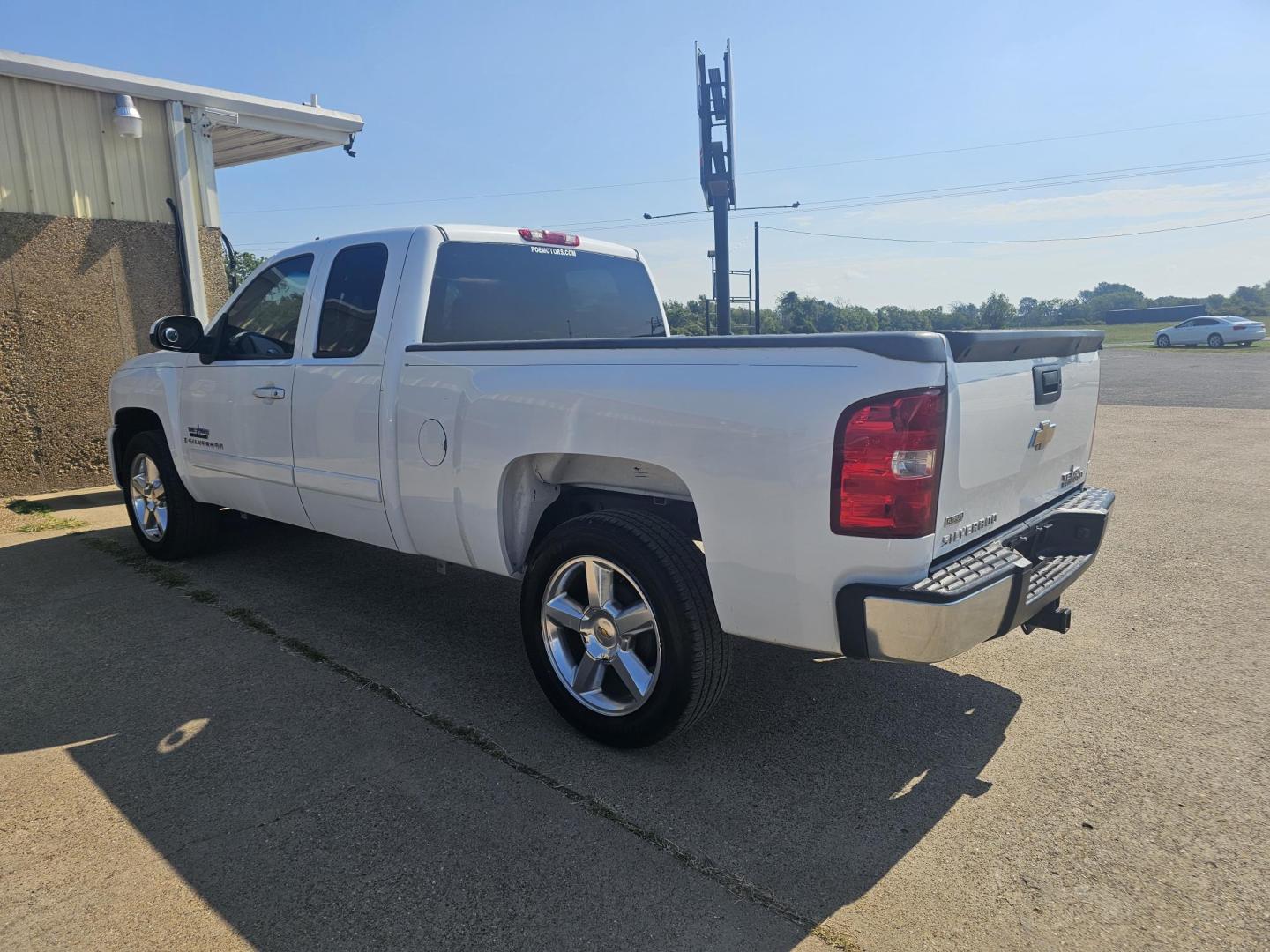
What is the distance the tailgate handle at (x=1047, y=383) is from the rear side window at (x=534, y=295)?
85.0 inches

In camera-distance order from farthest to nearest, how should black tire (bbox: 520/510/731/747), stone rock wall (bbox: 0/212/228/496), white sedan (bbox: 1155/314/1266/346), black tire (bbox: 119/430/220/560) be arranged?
white sedan (bbox: 1155/314/1266/346), stone rock wall (bbox: 0/212/228/496), black tire (bbox: 119/430/220/560), black tire (bbox: 520/510/731/747)

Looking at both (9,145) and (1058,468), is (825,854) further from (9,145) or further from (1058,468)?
(9,145)

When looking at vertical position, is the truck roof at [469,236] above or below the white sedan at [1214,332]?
above

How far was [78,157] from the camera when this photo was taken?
8508 millimetres

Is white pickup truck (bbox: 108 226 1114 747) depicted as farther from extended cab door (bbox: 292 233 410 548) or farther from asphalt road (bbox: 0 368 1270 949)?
asphalt road (bbox: 0 368 1270 949)

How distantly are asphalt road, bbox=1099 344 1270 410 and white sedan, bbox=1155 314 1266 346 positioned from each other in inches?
151

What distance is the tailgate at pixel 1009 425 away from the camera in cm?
271

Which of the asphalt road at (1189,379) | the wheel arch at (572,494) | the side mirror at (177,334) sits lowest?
the asphalt road at (1189,379)

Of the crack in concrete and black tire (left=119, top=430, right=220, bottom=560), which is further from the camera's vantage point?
black tire (left=119, top=430, right=220, bottom=560)

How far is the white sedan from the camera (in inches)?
1522

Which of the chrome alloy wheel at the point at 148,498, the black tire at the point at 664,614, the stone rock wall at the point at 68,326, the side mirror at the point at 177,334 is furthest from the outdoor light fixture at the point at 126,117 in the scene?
the black tire at the point at 664,614

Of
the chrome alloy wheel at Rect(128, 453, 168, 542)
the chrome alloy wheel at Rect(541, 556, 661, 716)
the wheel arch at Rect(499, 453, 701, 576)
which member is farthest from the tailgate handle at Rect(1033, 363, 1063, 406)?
the chrome alloy wheel at Rect(128, 453, 168, 542)

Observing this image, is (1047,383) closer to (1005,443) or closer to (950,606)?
(1005,443)

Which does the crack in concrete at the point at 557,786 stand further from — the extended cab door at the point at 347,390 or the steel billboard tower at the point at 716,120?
the steel billboard tower at the point at 716,120
